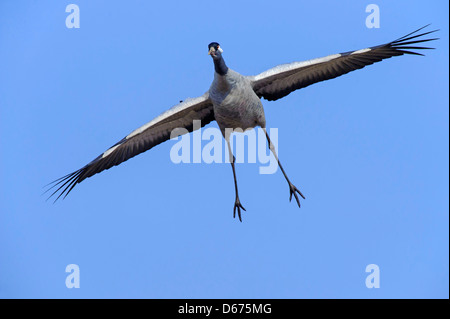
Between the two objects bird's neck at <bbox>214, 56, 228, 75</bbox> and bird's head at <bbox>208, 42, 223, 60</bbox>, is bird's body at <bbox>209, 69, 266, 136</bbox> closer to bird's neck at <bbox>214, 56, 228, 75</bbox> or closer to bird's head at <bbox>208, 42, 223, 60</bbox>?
bird's neck at <bbox>214, 56, 228, 75</bbox>

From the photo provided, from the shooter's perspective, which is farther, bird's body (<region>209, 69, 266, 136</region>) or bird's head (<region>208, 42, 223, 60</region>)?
bird's body (<region>209, 69, 266, 136</region>)

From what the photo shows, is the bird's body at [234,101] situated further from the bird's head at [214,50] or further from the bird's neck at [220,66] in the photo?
the bird's head at [214,50]

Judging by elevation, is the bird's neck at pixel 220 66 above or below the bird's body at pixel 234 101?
above

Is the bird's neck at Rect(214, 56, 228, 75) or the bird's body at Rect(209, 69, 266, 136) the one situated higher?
the bird's neck at Rect(214, 56, 228, 75)

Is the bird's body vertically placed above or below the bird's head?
below

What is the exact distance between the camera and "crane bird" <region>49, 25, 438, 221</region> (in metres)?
14.5

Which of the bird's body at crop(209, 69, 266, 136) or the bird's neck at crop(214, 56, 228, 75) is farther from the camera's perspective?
the bird's body at crop(209, 69, 266, 136)

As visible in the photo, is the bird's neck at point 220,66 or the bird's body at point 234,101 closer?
the bird's neck at point 220,66

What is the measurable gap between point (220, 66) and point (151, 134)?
8.07 feet

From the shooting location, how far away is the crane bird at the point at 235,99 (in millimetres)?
14547

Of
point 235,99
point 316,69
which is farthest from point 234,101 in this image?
point 316,69

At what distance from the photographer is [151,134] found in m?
15.9
